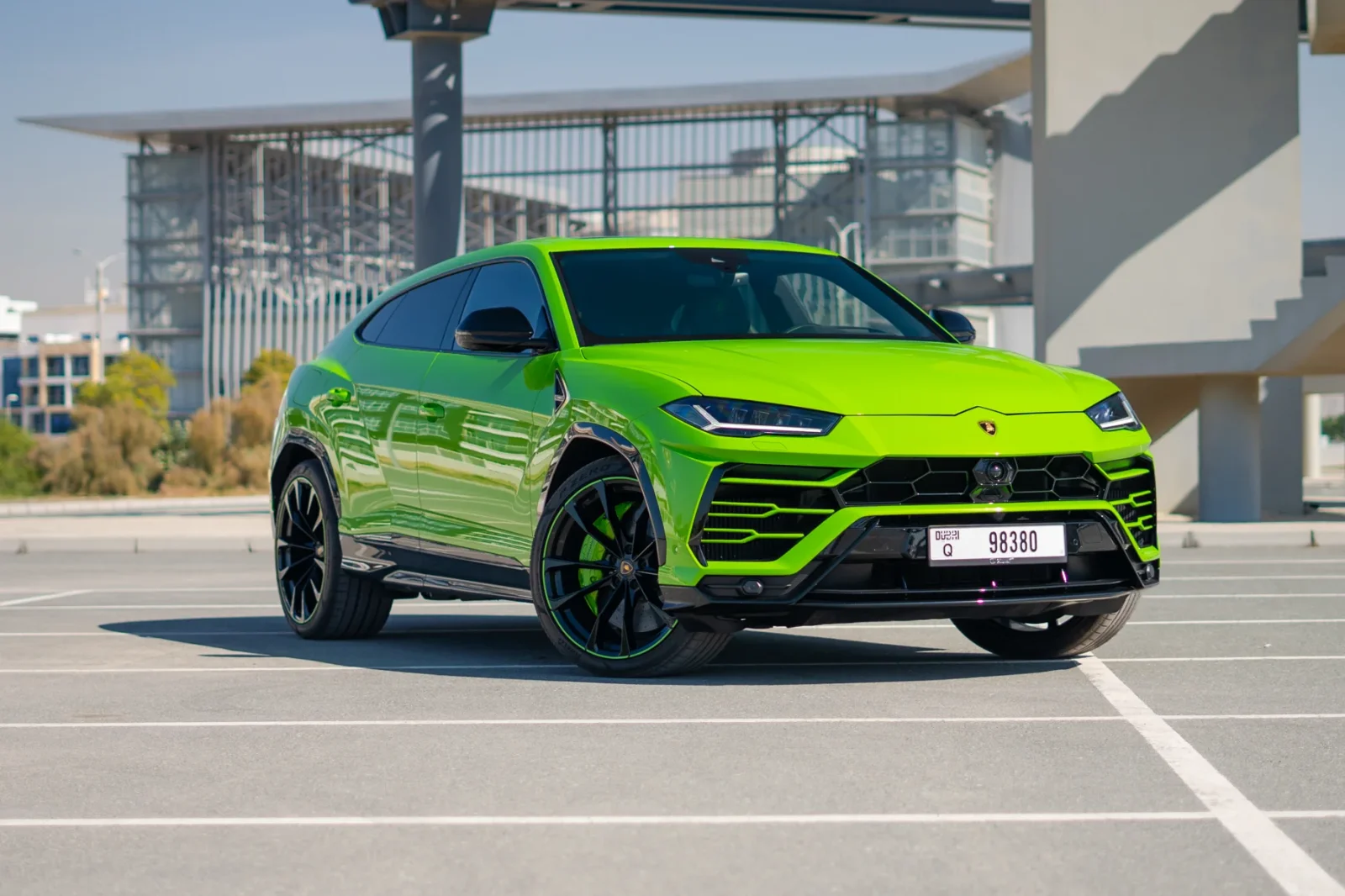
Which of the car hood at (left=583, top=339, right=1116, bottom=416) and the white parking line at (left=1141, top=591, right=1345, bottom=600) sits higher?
the car hood at (left=583, top=339, right=1116, bottom=416)

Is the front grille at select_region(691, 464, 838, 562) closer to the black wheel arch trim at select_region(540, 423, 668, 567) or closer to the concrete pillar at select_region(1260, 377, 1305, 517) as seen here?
the black wheel arch trim at select_region(540, 423, 668, 567)

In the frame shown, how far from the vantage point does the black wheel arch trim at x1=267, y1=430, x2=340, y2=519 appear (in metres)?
9.34

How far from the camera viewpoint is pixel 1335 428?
116938 millimetres

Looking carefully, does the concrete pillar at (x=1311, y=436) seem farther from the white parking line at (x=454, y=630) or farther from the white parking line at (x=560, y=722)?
the white parking line at (x=560, y=722)

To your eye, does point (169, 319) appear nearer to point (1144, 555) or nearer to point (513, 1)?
point (513, 1)

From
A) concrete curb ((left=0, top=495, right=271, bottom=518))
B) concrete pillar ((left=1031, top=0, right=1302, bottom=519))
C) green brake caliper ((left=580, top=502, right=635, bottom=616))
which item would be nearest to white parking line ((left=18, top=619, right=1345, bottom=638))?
green brake caliper ((left=580, top=502, right=635, bottom=616))

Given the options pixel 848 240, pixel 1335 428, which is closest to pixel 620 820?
pixel 848 240

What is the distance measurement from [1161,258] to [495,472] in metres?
20.4

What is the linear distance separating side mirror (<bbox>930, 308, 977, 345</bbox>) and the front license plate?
1790 mm

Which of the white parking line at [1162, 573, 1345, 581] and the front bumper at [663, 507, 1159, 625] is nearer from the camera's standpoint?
the front bumper at [663, 507, 1159, 625]

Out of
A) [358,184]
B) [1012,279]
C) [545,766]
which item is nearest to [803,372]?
[545,766]

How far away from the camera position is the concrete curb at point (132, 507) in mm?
37516

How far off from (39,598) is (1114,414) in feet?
26.0

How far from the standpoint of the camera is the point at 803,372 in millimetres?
7094
